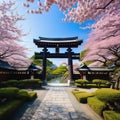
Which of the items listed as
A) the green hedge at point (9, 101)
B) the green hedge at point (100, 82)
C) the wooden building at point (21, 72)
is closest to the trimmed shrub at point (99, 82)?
the green hedge at point (100, 82)

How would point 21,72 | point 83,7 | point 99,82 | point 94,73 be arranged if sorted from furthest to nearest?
point 21,72, point 94,73, point 99,82, point 83,7

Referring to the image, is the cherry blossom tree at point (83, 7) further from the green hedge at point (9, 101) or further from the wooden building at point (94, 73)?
the wooden building at point (94, 73)

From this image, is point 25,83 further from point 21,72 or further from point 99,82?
point 99,82

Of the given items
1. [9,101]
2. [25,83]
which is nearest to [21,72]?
[25,83]

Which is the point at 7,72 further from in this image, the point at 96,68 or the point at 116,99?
the point at 116,99

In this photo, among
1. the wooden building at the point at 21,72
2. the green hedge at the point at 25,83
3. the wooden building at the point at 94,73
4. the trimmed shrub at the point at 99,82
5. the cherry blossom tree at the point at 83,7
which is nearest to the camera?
the cherry blossom tree at the point at 83,7

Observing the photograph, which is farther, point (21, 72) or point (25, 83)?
point (21, 72)

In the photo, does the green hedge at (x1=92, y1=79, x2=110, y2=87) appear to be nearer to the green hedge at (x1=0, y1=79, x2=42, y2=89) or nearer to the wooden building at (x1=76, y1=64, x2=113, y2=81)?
the wooden building at (x1=76, y1=64, x2=113, y2=81)

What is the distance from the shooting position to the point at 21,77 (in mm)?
26734

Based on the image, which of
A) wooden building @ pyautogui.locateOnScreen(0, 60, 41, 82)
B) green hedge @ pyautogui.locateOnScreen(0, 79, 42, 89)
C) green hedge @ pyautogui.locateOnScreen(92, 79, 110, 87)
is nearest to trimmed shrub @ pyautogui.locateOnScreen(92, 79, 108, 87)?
green hedge @ pyautogui.locateOnScreen(92, 79, 110, 87)

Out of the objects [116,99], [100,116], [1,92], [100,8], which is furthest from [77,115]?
[100,8]

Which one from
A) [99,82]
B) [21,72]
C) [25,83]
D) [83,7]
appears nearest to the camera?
[83,7]

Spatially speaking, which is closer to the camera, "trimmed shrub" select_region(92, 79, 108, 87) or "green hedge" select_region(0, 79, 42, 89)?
"green hedge" select_region(0, 79, 42, 89)

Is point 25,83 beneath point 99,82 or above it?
beneath
